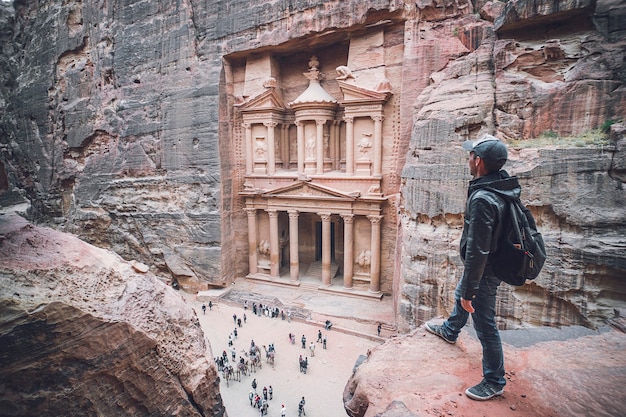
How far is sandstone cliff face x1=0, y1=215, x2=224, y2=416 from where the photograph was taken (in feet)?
9.47

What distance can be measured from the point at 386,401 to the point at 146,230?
18.3m

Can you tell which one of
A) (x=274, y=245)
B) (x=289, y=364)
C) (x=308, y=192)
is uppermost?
(x=308, y=192)

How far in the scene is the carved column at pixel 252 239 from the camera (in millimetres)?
17984

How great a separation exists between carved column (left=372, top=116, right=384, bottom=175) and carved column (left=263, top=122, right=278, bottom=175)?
5131 millimetres

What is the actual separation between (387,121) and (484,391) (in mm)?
13454

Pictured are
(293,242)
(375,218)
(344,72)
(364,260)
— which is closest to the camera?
(344,72)

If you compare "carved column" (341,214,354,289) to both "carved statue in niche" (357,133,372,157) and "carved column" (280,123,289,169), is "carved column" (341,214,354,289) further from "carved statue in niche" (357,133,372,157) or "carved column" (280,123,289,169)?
"carved column" (280,123,289,169)

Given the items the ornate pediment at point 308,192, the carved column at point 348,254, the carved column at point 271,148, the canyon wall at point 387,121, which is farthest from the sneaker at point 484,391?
the carved column at point 271,148

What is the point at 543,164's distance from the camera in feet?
26.5

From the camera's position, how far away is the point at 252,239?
1811 cm

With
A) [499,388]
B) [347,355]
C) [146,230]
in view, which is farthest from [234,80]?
[499,388]

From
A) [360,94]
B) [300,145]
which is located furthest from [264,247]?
[360,94]

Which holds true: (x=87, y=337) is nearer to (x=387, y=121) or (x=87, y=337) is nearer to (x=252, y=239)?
(x=387, y=121)

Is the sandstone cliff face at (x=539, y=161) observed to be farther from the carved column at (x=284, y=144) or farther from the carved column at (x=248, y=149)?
the carved column at (x=248, y=149)
